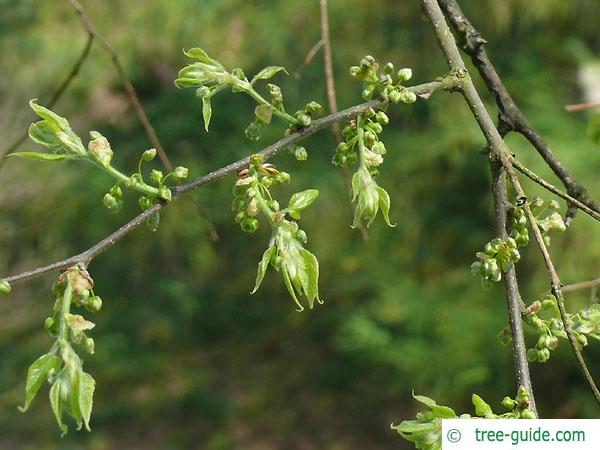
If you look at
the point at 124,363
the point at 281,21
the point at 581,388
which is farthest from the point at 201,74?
the point at 124,363

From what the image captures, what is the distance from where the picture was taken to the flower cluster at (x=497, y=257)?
2.25 feet

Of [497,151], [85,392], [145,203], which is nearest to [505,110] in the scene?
[497,151]

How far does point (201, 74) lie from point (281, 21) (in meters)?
2.76

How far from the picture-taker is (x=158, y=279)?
434 cm

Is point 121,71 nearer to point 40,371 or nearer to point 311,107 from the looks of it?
point 311,107

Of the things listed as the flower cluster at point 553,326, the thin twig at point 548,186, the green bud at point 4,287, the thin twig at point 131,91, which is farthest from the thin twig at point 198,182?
the thin twig at point 131,91

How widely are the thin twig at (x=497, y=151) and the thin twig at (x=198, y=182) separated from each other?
0.18ft

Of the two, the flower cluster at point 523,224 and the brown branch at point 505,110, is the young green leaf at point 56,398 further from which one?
the brown branch at point 505,110

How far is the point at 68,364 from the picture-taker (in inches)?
24.3

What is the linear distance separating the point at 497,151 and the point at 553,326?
0.16 metres

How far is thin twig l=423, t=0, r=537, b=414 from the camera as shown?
660mm

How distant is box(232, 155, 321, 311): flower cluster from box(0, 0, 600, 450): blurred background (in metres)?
2.22

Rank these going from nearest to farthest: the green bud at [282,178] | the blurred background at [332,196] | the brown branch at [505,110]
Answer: the green bud at [282,178] → the brown branch at [505,110] → the blurred background at [332,196]

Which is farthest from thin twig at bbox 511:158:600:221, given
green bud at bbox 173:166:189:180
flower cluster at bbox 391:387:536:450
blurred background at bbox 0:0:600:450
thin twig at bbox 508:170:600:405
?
blurred background at bbox 0:0:600:450
